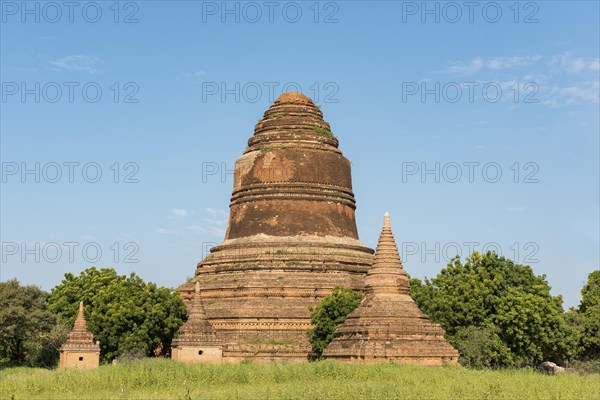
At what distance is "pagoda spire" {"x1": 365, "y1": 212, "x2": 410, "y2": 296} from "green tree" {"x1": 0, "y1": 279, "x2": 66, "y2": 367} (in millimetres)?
17329

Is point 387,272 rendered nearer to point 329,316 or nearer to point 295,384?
point 329,316

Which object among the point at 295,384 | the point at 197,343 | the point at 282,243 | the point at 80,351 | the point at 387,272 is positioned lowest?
the point at 295,384

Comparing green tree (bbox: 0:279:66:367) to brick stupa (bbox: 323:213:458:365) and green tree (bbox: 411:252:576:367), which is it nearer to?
brick stupa (bbox: 323:213:458:365)

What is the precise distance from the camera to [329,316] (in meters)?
38.9

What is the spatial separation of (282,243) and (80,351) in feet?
34.5

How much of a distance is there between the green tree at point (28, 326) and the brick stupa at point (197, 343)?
9.53m

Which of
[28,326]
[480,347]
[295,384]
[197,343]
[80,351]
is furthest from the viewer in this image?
[28,326]

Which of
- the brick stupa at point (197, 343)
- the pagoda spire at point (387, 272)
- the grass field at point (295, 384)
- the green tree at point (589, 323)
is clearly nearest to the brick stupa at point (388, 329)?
the pagoda spire at point (387, 272)

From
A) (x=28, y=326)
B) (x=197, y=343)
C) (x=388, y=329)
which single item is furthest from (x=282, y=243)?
(x=28, y=326)

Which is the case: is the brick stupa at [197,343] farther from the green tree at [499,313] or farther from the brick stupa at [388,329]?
the green tree at [499,313]

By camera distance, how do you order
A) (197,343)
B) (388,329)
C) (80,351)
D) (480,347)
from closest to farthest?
(388,329) → (197,343) → (80,351) → (480,347)

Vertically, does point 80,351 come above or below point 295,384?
above

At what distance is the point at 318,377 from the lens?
28234mm

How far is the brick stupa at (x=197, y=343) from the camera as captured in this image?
37.9 meters
